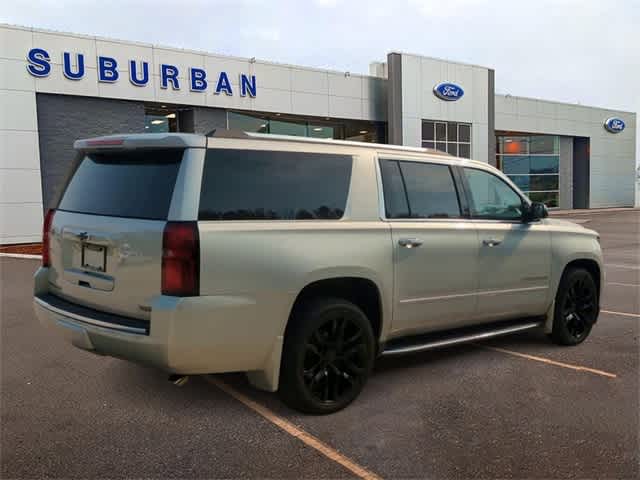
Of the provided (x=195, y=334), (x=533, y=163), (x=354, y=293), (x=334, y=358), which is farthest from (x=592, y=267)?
(x=533, y=163)

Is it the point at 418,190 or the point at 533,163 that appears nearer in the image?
the point at 418,190

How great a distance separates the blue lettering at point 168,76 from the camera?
20.3 metres

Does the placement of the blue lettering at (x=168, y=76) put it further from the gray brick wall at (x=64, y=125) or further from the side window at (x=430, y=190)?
the side window at (x=430, y=190)

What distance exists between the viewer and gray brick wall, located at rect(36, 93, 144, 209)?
18484 mm

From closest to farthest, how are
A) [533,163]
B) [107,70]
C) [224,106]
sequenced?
[107,70] → [224,106] → [533,163]

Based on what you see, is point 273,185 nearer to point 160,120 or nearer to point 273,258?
point 273,258

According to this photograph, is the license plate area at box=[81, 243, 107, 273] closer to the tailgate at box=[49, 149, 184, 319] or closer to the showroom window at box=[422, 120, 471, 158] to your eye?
the tailgate at box=[49, 149, 184, 319]

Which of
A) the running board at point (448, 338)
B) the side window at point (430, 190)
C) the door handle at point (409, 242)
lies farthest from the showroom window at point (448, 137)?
the door handle at point (409, 242)

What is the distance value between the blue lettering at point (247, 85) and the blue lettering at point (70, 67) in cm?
604

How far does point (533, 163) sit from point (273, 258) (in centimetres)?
3681

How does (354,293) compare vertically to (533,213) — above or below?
below

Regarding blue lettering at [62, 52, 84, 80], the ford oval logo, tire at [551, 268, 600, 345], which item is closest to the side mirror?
tire at [551, 268, 600, 345]

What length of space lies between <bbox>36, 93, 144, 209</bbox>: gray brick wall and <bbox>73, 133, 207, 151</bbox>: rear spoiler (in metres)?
15.9

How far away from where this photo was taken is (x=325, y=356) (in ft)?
13.0
